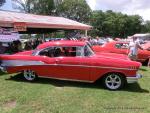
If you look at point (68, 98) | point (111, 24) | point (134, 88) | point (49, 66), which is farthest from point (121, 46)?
point (111, 24)

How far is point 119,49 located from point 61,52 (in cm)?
589

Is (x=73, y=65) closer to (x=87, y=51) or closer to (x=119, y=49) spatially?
(x=87, y=51)

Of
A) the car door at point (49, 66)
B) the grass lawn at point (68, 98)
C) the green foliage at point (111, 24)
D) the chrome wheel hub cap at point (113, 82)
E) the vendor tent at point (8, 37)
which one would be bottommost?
the grass lawn at point (68, 98)

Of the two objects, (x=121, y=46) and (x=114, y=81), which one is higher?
(x=121, y=46)

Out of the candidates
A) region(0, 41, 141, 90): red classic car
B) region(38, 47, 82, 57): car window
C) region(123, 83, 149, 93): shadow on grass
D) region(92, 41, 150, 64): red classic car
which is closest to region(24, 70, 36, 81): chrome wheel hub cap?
region(0, 41, 141, 90): red classic car

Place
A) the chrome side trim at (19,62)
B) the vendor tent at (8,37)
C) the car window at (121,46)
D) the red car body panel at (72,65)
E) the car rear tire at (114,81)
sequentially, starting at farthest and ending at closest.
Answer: the car window at (121,46) < the vendor tent at (8,37) < the chrome side trim at (19,62) < the car rear tire at (114,81) < the red car body panel at (72,65)

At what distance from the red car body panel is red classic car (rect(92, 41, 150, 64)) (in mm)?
5228

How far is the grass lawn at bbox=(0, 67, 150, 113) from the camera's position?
6.54 m

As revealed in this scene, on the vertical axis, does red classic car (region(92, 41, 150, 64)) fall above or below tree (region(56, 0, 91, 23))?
below

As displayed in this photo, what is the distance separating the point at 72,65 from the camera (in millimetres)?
8797

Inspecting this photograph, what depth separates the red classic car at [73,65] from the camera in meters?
8.42

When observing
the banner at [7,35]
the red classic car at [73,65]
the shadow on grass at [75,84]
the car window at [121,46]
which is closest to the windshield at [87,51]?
the red classic car at [73,65]

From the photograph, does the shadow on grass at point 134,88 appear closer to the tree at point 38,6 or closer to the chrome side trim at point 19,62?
the chrome side trim at point 19,62

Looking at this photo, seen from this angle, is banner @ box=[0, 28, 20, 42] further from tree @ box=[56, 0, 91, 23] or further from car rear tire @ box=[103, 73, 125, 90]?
tree @ box=[56, 0, 91, 23]
